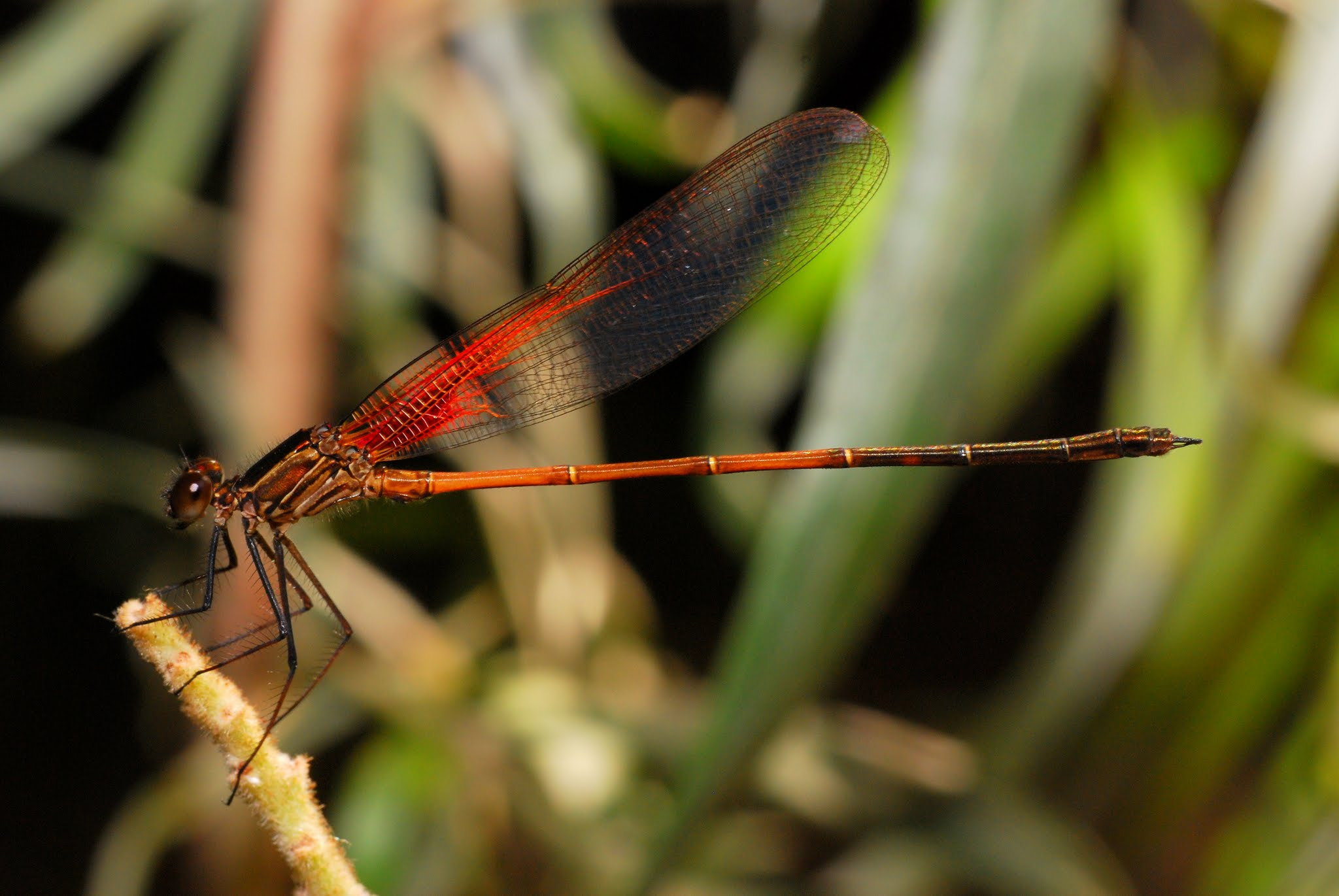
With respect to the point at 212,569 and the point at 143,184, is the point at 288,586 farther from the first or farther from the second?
the point at 143,184

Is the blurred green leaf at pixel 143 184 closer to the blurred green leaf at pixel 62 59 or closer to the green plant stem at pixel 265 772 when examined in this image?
the blurred green leaf at pixel 62 59

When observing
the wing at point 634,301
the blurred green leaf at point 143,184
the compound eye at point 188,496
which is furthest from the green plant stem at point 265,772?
the blurred green leaf at point 143,184

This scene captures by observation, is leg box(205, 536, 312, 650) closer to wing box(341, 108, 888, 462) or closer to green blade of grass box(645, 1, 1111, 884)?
wing box(341, 108, 888, 462)

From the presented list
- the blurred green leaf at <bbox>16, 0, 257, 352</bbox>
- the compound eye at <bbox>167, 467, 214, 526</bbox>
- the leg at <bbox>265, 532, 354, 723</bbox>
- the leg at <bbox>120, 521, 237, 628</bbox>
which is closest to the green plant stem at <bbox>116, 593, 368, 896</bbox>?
the leg at <bbox>265, 532, 354, 723</bbox>

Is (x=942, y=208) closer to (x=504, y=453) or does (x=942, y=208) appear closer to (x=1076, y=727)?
(x=1076, y=727)

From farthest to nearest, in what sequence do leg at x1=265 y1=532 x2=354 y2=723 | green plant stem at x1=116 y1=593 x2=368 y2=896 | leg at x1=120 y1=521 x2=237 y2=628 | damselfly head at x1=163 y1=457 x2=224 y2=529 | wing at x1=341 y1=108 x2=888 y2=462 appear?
wing at x1=341 y1=108 x2=888 y2=462, damselfly head at x1=163 y1=457 x2=224 y2=529, leg at x1=120 y1=521 x2=237 y2=628, leg at x1=265 y1=532 x2=354 y2=723, green plant stem at x1=116 y1=593 x2=368 y2=896

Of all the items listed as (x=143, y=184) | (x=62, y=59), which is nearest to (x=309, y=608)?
(x=143, y=184)
